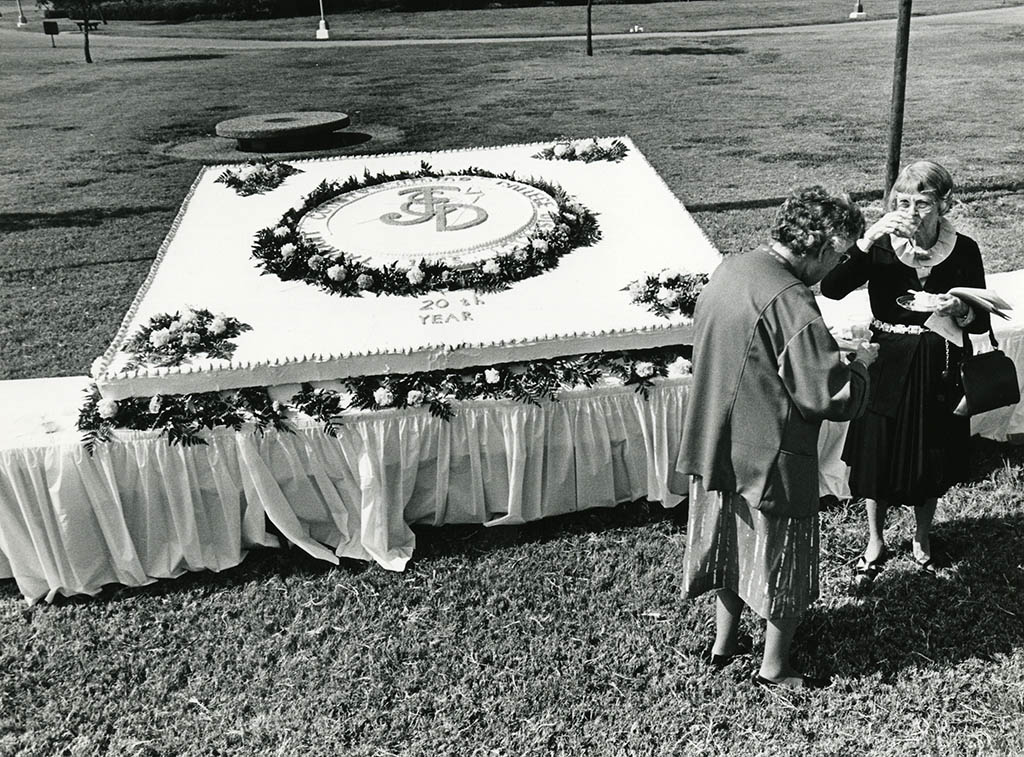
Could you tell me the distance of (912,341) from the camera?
3.48m

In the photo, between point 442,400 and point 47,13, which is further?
point 47,13

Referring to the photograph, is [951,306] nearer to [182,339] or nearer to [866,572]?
[866,572]

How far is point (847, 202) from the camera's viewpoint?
9.21ft

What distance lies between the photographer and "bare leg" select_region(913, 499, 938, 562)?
3822 mm

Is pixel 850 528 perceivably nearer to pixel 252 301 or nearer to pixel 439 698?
pixel 439 698

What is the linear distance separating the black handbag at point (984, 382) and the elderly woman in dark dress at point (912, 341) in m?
0.05

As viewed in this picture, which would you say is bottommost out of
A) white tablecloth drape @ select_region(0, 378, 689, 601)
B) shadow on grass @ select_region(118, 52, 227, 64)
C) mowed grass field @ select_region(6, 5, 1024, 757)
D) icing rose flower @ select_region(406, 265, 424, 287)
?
mowed grass field @ select_region(6, 5, 1024, 757)

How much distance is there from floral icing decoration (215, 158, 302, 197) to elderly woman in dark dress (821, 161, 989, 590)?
3821mm

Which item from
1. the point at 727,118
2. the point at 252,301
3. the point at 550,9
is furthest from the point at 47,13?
the point at 252,301

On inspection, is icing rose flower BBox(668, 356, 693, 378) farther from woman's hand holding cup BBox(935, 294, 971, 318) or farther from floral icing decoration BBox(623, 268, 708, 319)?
woman's hand holding cup BBox(935, 294, 971, 318)

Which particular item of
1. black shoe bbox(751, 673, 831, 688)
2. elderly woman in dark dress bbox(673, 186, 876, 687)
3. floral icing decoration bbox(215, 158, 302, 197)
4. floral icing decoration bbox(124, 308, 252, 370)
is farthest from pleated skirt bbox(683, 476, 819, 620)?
floral icing decoration bbox(215, 158, 302, 197)

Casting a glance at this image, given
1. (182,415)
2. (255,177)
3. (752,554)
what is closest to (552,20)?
(255,177)

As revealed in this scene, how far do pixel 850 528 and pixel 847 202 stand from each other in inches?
79.5

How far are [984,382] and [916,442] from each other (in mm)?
337
